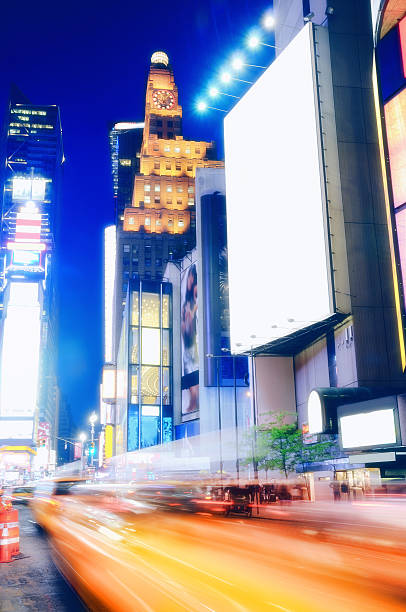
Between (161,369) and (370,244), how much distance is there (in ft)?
215

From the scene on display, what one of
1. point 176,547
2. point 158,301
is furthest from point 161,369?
point 176,547

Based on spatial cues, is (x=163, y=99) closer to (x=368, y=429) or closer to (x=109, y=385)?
(x=109, y=385)

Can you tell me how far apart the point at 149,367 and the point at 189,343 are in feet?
29.1

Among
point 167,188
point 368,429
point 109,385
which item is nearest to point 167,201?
point 167,188

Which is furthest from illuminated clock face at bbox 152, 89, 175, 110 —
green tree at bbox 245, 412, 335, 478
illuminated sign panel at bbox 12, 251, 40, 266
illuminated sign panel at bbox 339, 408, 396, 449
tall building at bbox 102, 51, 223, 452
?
illuminated sign panel at bbox 339, 408, 396, 449

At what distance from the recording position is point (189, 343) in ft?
330

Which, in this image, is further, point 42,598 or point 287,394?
point 287,394

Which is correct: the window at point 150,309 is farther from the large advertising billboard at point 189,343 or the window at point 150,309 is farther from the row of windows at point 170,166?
the row of windows at point 170,166

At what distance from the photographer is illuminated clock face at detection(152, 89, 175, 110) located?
15788cm

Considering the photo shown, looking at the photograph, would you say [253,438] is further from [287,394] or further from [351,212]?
[351,212]

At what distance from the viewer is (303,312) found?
44.7 metres

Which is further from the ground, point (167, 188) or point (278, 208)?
point (167, 188)

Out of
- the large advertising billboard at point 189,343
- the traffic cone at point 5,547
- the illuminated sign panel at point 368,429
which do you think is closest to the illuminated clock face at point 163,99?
the large advertising billboard at point 189,343

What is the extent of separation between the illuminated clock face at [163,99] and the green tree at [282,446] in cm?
12255
